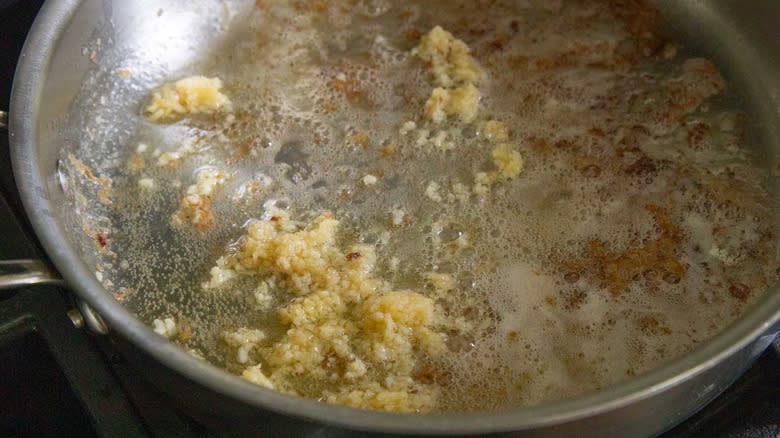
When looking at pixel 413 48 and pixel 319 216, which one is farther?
pixel 413 48

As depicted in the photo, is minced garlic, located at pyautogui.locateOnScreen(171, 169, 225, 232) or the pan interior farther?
minced garlic, located at pyautogui.locateOnScreen(171, 169, 225, 232)

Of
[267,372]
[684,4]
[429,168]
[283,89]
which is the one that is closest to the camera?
[267,372]

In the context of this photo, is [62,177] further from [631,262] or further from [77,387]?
[631,262]

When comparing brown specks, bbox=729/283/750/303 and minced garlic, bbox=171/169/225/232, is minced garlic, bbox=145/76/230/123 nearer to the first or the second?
minced garlic, bbox=171/169/225/232

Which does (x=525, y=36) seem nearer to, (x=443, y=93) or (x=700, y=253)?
(x=443, y=93)

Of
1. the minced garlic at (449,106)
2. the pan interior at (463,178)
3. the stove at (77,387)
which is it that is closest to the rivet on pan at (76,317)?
the stove at (77,387)

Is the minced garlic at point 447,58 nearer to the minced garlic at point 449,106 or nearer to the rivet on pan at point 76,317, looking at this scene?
the minced garlic at point 449,106

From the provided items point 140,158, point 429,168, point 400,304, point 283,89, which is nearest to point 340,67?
point 283,89

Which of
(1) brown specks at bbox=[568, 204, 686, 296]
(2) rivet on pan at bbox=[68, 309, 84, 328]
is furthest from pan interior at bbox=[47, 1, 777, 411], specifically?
(2) rivet on pan at bbox=[68, 309, 84, 328]
